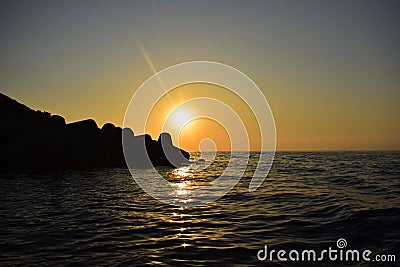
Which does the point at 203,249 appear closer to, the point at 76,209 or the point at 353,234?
the point at 353,234

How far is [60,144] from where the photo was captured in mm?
50125

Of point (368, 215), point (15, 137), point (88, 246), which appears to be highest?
point (15, 137)

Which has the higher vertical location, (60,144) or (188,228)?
(60,144)

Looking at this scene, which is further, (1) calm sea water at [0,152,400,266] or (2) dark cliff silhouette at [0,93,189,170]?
(2) dark cliff silhouette at [0,93,189,170]

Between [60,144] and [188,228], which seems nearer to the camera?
[188,228]

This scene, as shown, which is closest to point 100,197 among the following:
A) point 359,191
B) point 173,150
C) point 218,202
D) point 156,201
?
point 156,201

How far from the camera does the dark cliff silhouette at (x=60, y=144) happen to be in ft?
154

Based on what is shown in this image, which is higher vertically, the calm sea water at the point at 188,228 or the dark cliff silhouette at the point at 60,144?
the dark cliff silhouette at the point at 60,144

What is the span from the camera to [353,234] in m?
→ 9.89

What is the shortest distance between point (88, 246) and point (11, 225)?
4.38 metres

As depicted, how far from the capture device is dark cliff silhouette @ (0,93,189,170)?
47031 millimetres

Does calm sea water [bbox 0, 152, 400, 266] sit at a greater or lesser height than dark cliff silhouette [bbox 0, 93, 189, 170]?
lesser

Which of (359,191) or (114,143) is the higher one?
(114,143)

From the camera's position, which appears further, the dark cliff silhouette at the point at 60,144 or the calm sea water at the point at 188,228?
the dark cliff silhouette at the point at 60,144
